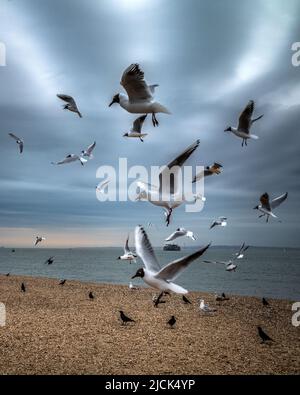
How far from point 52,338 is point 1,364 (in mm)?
2297

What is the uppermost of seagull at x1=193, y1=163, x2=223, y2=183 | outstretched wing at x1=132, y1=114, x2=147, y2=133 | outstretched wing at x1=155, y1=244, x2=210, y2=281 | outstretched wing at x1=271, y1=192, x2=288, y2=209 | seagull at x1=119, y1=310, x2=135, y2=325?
outstretched wing at x1=271, y1=192, x2=288, y2=209

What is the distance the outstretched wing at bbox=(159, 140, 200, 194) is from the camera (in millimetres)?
4777

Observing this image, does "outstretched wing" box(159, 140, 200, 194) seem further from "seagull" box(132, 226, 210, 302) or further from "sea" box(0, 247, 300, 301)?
"sea" box(0, 247, 300, 301)

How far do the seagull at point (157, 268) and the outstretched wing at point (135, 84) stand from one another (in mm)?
1770

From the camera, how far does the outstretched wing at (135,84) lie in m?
5.12

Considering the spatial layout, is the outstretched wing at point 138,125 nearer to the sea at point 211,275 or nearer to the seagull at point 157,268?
the seagull at point 157,268

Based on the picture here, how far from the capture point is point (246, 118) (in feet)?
27.5

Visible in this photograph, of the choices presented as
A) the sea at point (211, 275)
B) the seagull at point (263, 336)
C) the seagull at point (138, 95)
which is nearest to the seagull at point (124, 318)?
the seagull at point (263, 336)

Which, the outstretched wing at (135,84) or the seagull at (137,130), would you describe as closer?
the outstretched wing at (135,84)

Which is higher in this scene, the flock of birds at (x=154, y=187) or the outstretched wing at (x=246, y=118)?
the outstretched wing at (x=246, y=118)

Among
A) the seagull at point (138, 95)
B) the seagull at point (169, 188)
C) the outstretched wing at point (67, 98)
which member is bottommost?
the seagull at point (169, 188)

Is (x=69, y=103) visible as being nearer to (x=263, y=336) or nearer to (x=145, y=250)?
(x=145, y=250)

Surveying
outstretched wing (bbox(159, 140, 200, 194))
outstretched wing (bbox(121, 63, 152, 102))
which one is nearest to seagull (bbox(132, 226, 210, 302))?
outstretched wing (bbox(159, 140, 200, 194))

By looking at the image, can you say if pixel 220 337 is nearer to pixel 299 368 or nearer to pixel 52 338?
pixel 299 368
